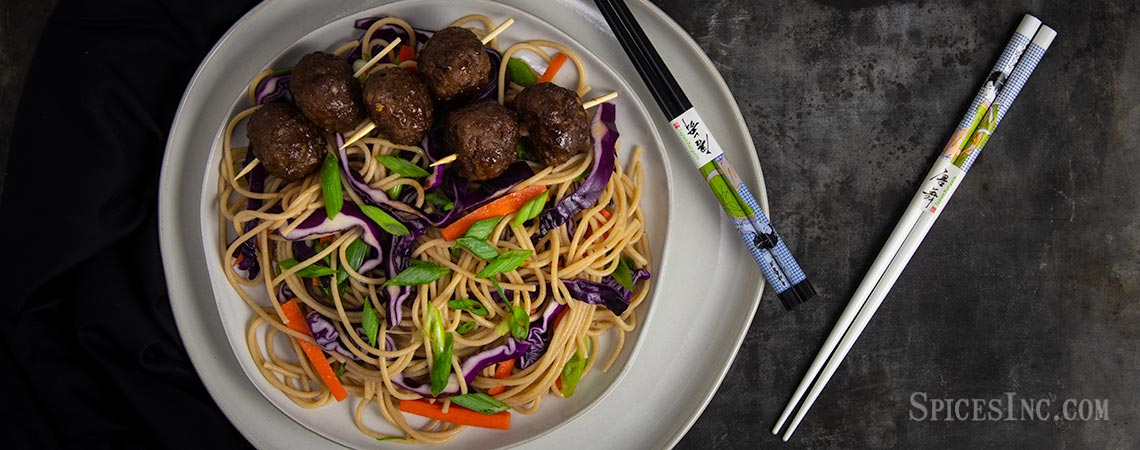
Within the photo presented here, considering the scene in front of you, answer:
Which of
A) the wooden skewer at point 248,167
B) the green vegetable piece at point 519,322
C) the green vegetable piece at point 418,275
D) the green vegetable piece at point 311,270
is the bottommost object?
the green vegetable piece at point 519,322

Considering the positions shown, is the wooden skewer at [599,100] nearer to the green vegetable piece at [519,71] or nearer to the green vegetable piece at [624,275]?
the green vegetable piece at [519,71]

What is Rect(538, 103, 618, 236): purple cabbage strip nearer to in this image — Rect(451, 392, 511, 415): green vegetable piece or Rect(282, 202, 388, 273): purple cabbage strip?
Rect(282, 202, 388, 273): purple cabbage strip

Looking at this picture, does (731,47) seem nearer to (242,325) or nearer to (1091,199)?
(1091,199)

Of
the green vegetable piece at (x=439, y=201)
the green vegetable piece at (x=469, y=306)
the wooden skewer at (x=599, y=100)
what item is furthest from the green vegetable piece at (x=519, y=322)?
the wooden skewer at (x=599, y=100)

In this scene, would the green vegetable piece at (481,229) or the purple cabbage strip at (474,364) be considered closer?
the green vegetable piece at (481,229)

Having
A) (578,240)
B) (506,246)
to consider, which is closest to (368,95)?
(506,246)

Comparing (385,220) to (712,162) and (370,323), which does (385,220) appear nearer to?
(370,323)

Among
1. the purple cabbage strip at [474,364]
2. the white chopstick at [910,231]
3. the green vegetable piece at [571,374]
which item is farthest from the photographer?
the white chopstick at [910,231]
